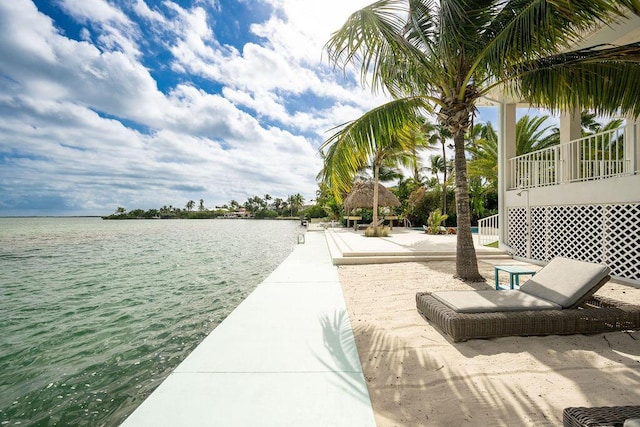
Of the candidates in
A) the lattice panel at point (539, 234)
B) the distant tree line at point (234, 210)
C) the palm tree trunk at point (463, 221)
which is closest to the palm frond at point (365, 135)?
the palm tree trunk at point (463, 221)

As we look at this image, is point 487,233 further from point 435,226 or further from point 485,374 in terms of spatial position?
point 485,374

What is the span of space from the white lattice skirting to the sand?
12.3 ft

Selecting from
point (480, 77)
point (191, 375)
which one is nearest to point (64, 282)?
point (191, 375)

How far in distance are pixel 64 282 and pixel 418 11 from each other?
38.1ft

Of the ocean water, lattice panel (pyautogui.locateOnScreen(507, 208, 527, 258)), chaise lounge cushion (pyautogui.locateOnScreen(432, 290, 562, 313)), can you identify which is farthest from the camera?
lattice panel (pyautogui.locateOnScreen(507, 208, 527, 258))

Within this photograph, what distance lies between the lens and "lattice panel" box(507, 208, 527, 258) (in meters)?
8.67

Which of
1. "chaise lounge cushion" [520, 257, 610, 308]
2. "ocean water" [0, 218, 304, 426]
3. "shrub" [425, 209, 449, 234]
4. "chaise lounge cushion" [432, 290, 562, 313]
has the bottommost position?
"ocean water" [0, 218, 304, 426]

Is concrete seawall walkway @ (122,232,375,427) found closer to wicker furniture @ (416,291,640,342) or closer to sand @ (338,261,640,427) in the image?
sand @ (338,261,640,427)

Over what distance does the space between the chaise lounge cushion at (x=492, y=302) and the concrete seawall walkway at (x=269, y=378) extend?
50.3 inches

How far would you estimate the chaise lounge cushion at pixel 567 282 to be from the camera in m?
3.40

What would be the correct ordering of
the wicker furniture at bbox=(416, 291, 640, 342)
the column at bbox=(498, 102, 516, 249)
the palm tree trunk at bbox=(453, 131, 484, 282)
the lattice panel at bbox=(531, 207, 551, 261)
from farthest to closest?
1. the column at bbox=(498, 102, 516, 249)
2. the lattice panel at bbox=(531, 207, 551, 261)
3. the palm tree trunk at bbox=(453, 131, 484, 282)
4. the wicker furniture at bbox=(416, 291, 640, 342)

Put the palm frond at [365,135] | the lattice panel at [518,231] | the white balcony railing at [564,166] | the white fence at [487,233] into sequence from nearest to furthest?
the palm frond at [365,135] → the white balcony railing at [564,166] → the lattice panel at [518,231] → the white fence at [487,233]

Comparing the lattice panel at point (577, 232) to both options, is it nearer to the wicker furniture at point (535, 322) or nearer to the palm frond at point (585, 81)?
the palm frond at point (585, 81)

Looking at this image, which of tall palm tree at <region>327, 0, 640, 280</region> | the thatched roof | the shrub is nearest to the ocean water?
tall palm tree at <region>327, 0, 640, 280</region>
